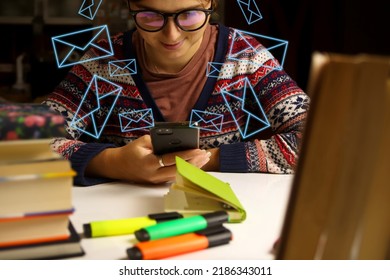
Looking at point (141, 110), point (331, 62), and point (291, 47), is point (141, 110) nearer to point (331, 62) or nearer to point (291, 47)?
point (331, 62)

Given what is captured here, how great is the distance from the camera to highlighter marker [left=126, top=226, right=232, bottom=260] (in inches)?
24.0

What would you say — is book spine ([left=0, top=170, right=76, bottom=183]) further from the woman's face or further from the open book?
the woman's face

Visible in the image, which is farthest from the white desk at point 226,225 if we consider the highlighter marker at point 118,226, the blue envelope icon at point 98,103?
the blue envelope icon at point 98,103

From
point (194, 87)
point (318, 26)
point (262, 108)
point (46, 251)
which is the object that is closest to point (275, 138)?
point (262, 108)

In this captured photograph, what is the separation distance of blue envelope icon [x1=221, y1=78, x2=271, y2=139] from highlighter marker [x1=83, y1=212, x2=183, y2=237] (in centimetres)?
61

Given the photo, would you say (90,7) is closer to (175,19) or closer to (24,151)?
(175,19)

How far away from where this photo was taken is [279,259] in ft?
1.62

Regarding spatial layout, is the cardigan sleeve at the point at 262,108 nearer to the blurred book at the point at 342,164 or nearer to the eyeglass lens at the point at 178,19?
the eyeglass lens at the point at 178,19

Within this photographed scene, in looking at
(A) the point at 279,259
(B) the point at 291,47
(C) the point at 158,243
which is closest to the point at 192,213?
(C) the point at 158,243

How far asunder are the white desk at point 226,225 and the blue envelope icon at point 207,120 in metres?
0.29

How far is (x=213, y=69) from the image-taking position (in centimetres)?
131

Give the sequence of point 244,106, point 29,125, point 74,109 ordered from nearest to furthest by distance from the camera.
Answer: point 29,125 → point 74,109 → point 244,106

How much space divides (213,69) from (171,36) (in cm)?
25

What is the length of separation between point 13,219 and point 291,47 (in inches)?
71.7
